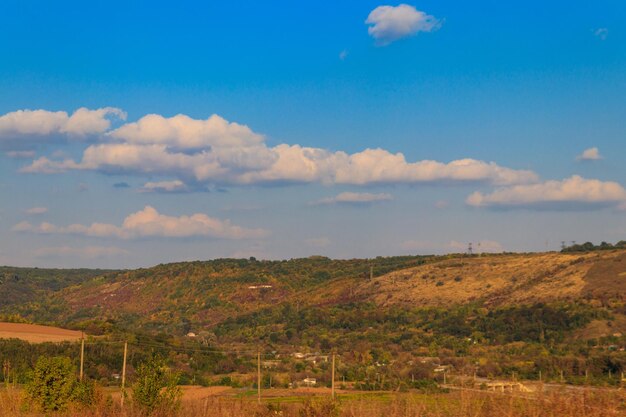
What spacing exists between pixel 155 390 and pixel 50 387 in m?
8.60

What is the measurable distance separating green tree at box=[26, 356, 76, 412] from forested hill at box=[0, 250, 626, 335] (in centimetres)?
5378

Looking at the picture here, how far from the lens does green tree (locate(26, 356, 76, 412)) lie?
32.4 m

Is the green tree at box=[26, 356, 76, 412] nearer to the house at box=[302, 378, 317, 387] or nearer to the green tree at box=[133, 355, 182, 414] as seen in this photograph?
the green tree at box=[133, 355, 182, 414]

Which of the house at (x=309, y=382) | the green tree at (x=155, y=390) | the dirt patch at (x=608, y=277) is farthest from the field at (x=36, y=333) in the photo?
the dirt patch at (x=608, y=277)

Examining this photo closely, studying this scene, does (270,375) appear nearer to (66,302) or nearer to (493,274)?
(493,274)

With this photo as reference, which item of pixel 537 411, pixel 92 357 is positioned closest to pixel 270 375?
pixel 92 357

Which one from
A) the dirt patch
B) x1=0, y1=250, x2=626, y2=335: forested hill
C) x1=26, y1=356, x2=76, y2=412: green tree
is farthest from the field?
the dirt patch

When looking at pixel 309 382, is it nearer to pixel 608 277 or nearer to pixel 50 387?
pixel 50 387

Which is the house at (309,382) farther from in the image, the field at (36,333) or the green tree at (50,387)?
the green tree at (50,387)

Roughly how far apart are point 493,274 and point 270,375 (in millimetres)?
64539

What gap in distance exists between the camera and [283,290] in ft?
509

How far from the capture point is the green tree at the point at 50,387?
3241cm

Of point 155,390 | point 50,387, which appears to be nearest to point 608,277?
point 50,387

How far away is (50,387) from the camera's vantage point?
108 ft
